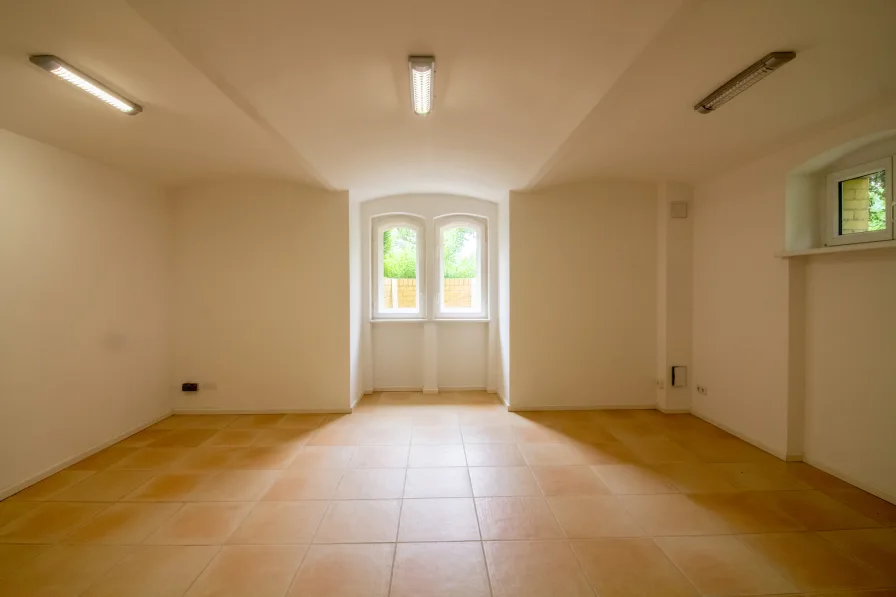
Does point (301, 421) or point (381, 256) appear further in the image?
point (381, 256)

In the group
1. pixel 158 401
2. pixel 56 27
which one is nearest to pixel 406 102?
pixel 56 27

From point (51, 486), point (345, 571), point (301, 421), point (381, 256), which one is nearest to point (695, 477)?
point (345, 571)

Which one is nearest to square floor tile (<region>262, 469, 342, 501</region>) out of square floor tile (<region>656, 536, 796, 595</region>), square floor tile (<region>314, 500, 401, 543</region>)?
square floor tile (<region>314, 500, 401, 543</region>)

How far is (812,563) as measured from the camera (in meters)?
2.16

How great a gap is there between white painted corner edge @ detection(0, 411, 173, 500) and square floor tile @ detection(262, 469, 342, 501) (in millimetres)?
1825

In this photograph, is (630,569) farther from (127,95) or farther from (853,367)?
(127,95)

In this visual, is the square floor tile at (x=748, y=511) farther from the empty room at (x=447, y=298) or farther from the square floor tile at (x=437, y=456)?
the square floor tile at (x=437, y=456)

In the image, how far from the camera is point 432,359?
5.70 metres

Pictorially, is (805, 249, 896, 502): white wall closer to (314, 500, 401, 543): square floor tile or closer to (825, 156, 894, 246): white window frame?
(825, 156, 894, 246): white window frame

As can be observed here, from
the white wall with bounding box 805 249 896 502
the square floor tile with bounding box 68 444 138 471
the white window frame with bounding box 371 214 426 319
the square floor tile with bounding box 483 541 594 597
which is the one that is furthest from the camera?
the white window frame with bounding box 371 214 426 319

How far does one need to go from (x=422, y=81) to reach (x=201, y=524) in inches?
120

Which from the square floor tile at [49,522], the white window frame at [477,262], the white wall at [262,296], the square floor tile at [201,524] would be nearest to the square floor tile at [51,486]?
the square floor tile at [49,522]

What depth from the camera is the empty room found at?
2045 millimetres

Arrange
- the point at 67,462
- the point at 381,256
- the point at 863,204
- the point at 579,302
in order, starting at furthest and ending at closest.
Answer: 1. the point at 381,256
2. the point at 579,302
3. the point at 67,462
4. the point at 863,204
